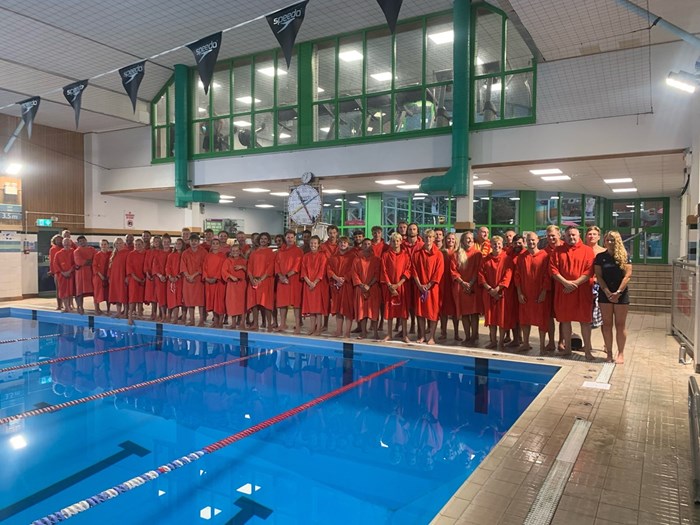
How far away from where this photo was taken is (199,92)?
13.1 metres

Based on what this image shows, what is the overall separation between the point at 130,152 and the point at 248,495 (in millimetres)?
12647

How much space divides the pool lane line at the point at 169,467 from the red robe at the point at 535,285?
2566 mm

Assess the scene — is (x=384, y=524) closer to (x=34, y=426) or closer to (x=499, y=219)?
(x=34, y=426)

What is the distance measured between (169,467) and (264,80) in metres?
11.7

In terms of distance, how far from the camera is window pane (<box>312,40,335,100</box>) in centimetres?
1137

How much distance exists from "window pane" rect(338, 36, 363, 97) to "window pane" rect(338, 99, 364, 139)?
0.28m

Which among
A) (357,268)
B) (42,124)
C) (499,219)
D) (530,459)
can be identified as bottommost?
(530,459)

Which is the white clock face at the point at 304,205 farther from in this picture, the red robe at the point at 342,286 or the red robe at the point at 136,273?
the red robe at the point at 136,273

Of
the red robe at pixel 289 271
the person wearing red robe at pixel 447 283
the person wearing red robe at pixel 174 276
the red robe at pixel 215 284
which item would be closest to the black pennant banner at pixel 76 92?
the person wearing red robe at pixel 174 276

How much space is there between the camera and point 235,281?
8.13 meters

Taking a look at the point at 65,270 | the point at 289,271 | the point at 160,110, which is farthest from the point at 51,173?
the point at 289,271

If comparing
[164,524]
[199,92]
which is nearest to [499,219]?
[199,92]

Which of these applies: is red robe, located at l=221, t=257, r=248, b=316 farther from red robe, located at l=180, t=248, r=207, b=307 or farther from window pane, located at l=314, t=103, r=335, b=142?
window pane, located at l=314, t=103, r=335, b=142

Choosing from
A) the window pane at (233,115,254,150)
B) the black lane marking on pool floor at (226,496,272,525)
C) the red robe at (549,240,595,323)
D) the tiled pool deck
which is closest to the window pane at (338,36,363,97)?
the window pane at (233,115,254,150)
